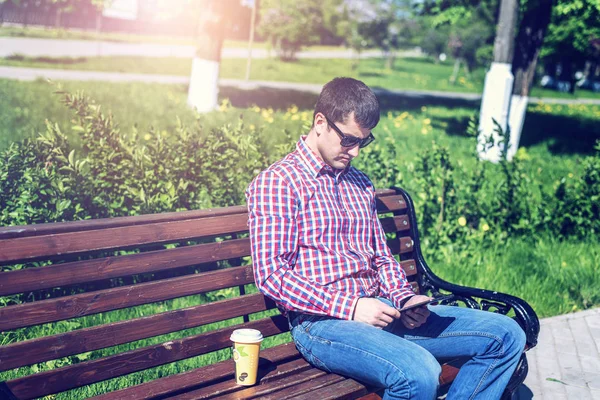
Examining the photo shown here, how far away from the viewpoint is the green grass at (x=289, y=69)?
1772 cm

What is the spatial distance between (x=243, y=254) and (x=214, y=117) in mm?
7226

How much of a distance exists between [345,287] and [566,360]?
2.15 metres

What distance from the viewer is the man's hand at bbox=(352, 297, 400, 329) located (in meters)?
2.64

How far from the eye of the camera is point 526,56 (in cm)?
1116

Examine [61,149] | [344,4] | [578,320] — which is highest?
[344,4]

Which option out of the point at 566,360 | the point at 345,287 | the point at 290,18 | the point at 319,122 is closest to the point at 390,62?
the point at 290,18

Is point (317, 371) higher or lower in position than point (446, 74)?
lower

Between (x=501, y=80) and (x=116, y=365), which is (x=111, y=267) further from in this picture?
(x=501, y=80)

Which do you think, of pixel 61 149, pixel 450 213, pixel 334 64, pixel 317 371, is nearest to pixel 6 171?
pixel 61 149

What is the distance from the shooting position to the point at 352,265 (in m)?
2.84

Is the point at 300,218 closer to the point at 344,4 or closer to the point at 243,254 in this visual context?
the point at 243,254

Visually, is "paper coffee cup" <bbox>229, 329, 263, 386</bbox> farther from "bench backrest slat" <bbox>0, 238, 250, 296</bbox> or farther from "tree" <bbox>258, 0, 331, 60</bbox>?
"tree" <bbox>258, 0, 331, 60</bbox>

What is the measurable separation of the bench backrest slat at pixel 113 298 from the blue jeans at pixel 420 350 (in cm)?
33

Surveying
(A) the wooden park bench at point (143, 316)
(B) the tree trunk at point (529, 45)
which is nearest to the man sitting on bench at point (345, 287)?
(A) the wooden park bench at point (143, 316)
